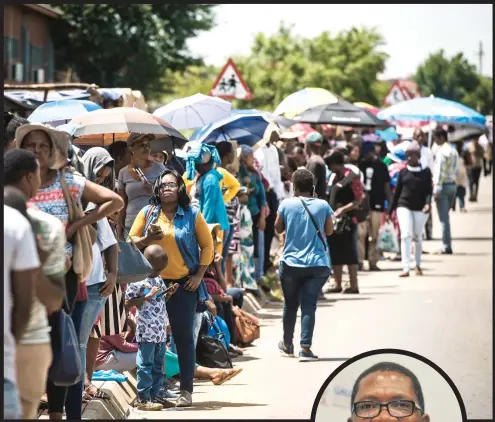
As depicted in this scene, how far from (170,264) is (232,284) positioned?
18.8ft

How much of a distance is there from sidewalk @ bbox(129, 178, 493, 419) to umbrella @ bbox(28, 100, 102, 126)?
2662 mm

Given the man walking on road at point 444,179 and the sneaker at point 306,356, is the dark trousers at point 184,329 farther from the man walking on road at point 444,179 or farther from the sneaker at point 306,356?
the man walking on road at point 444,179

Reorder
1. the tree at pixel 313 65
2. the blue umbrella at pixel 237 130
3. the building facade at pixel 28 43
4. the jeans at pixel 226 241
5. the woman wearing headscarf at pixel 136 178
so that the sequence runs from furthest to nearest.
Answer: the tree at pixel 313 65
the building facade at pixel 28 43
the blue umbrella at pixel 237 130
the jeans at pixel 226 241
the woman wearing headscarf at pixel 136 178

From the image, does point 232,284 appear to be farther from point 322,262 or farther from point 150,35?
point 150,35

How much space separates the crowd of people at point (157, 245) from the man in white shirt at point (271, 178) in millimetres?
20

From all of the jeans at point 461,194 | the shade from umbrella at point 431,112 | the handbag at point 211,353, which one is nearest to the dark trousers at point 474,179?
the jeans at point 461,194

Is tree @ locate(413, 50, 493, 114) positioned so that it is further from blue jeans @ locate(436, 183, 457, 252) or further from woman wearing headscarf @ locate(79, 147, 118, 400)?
woman wearing headscarf @ locate(79, 147, 118, 400)

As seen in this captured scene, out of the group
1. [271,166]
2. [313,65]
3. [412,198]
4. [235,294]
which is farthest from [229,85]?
[313,65]

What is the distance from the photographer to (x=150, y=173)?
11.3 meters

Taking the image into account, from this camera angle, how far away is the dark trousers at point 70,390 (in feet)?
23.5

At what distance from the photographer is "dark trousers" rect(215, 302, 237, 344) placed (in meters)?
12.1

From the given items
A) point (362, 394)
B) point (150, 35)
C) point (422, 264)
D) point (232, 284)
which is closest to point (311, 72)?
point (150, 35)

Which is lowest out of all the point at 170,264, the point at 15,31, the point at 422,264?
the point at 422,264

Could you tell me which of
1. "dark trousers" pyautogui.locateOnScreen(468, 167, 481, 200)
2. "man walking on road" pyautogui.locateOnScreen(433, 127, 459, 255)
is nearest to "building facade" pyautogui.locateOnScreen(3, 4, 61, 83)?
"dark trousers" pyautogui.locateOnScreen(468, 167, 481, 200)
